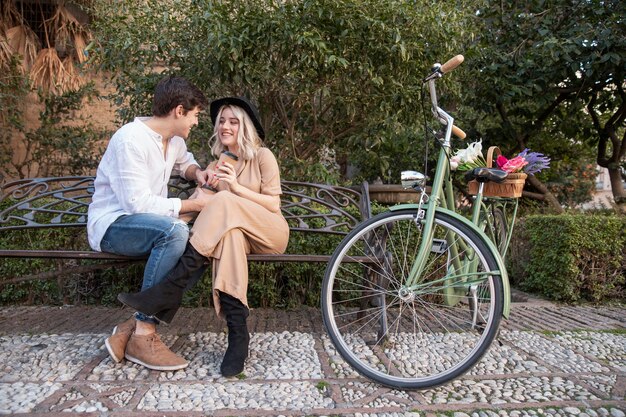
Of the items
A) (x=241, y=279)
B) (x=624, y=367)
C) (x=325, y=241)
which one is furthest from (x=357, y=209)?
(x=624, y=367)

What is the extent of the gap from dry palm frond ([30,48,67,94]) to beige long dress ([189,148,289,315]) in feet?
17.6

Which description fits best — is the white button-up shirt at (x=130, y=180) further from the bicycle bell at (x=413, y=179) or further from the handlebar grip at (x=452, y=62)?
the handlebar grip at (x=452, y=62)

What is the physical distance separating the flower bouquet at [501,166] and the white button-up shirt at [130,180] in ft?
5.28

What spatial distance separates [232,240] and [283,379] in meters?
0.74

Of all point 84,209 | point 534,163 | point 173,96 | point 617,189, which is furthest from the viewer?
point 617,189

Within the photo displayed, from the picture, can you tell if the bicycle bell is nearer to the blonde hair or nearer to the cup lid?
the blonde hair

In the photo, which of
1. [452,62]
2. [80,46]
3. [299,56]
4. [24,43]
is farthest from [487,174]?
[24,43]

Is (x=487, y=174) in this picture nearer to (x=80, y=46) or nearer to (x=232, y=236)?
(x=232, y=236)

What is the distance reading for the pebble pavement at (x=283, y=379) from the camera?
6.86 ft

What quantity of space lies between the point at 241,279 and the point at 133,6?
10.7ft

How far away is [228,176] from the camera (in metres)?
2.76

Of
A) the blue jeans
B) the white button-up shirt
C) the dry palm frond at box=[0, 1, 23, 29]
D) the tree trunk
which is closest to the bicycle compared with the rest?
the blue jeans

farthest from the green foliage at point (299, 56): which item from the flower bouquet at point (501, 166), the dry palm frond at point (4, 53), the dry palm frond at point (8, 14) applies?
the dry palm frond at point (8, 14)

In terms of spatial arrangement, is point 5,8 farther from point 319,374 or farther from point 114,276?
point 319,374
